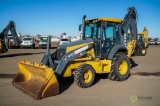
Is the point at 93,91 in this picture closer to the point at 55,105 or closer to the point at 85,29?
the point at 55,105

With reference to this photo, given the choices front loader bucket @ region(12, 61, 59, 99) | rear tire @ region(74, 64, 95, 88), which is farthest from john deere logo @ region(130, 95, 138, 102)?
front loader bucket @ region(12, 61, 59, 99)

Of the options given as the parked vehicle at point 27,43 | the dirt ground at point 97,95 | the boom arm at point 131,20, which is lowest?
the dirt ground at point 97,95

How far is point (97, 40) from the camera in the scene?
8.52 m

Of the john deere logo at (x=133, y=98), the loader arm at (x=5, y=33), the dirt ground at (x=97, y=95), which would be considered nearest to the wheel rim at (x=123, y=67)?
the dirt ground at (x=97, y=95)

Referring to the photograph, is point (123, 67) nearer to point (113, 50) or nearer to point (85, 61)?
point (113, 50)

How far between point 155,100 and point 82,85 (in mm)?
2624

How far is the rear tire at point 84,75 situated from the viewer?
286 inches

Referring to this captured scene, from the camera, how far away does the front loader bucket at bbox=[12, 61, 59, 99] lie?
246 inches

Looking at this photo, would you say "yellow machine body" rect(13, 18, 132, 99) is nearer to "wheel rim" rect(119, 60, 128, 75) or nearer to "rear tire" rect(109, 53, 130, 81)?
"rear tire" rect(109, 53, 130, 81)

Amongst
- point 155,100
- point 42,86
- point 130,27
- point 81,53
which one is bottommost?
point 155,100

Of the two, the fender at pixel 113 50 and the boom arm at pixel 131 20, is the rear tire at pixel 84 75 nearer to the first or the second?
the fender at pixel 113 50

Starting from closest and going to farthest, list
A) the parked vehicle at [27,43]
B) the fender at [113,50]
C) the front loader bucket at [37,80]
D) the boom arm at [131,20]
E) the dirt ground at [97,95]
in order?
the dirt ground at [97,95] < the front loader bucket at [37,80] < the fender at [113,50] < the boom arm at [131,20] < the parked vehicle at [27,43]

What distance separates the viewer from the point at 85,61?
802 cm

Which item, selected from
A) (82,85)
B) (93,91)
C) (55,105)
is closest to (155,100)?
(93,91)
